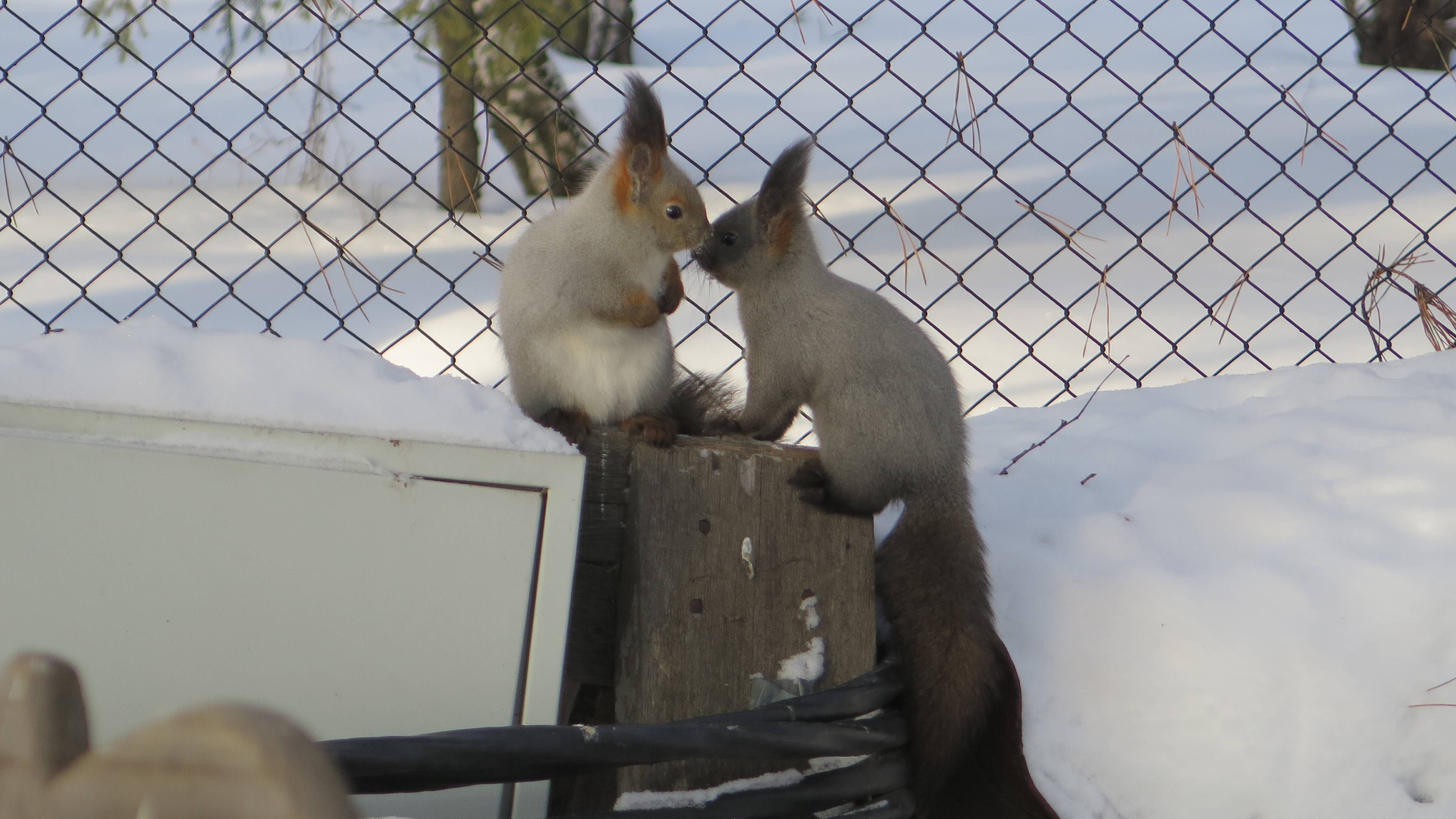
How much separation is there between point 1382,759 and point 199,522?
5.82ft

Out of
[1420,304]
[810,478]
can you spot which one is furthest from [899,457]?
[1420,304]

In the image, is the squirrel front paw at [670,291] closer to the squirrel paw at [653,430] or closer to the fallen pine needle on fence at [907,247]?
the squirrel paw at [653,430]

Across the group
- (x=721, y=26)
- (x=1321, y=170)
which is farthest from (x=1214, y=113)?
(x=721, y=26)

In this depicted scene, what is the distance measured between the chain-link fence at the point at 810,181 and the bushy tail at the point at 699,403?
25cm

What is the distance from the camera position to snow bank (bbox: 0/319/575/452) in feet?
4.89

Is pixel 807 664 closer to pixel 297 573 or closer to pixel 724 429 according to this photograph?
pixel 724 429

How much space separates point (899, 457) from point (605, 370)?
1.76 feet

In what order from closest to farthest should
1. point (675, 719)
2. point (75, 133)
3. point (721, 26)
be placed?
point (675, 719) < point (75, 133) < point (721, 26)

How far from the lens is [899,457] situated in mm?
1938

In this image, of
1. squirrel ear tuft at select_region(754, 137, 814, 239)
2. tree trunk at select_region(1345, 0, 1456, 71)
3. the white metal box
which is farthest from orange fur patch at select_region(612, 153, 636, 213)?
tree trunk at select_region(1345, 0, 1456, 71)

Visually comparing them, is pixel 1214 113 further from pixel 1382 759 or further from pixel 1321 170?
pixel 1382 759

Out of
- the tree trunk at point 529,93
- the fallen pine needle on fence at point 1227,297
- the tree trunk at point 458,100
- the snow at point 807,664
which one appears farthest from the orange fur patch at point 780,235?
the tree trunk at point 458,100

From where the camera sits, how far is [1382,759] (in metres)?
1.84

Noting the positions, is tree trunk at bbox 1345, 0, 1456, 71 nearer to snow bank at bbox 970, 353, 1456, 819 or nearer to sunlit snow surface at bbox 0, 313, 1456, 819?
snow bank at bbox 970, 353, 1456, 819
